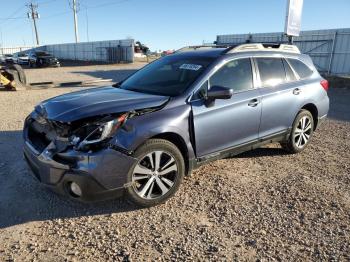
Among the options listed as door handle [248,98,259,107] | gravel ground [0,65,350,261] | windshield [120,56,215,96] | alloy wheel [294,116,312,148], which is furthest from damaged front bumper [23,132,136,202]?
alloy wheel [294,116,312,148]

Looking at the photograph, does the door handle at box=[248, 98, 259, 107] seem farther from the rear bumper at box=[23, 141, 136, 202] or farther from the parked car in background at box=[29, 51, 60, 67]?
the parked car in background at box=[29, 51, 60, 67]

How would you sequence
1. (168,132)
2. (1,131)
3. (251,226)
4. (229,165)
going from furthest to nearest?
(1,131), (229,165), (168,132), (251,226)

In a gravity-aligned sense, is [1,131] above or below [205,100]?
below

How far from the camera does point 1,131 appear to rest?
7004 millimetres

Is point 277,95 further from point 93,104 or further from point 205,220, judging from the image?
point 93,104

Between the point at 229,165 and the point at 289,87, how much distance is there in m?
1.56

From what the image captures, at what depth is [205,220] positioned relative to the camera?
3.64 metres

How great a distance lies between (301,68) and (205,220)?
3411mm

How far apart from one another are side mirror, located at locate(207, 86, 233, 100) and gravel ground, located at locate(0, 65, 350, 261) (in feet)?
3.98

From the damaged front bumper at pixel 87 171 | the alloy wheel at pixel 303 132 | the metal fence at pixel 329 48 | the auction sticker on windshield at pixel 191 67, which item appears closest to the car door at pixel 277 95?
the alloy wheel at pixel 303 132

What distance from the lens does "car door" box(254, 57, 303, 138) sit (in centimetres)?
493

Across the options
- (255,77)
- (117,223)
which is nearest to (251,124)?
(255,77)

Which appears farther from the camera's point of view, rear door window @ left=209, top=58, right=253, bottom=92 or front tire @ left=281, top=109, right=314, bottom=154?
front tire @ left=281, top=109, right=314, bottom=154

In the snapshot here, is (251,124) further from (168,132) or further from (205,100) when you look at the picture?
(168,132)
